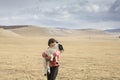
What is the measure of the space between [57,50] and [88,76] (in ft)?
20.6

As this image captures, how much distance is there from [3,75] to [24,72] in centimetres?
124

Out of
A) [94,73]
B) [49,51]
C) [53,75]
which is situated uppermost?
[49,51]

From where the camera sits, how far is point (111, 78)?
13211 mm

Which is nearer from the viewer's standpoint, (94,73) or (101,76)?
(101,76)

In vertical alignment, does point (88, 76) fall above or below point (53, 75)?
below

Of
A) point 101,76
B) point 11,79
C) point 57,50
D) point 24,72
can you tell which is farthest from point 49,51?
point 24,72

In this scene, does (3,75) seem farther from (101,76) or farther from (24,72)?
(101,76)

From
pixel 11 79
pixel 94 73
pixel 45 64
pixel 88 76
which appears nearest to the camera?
pixel 45 64

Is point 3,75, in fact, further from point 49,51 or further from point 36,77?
point 49,51

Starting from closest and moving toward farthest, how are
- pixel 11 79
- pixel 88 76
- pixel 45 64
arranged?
pixel 45 64 < pixel 11 79 < pixel 88 76

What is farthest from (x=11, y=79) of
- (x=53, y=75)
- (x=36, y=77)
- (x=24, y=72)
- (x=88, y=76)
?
(x=53, y=75)

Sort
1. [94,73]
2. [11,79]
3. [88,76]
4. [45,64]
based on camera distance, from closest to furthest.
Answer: [45,64]
[11,79]
[88,76]
[94,73]

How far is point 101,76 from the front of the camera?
1373 cm

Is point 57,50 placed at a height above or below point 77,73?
above
